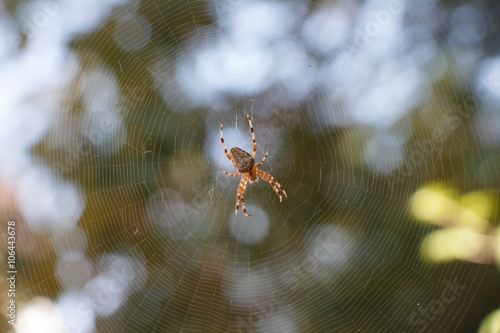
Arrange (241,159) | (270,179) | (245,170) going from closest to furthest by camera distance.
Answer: (241,159), (245,170), (270,179)

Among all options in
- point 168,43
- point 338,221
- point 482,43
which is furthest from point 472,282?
point 168,43

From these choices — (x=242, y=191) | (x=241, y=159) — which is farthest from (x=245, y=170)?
(x=242, y=191)

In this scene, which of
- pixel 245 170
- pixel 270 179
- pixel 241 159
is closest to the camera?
pixel 241 159

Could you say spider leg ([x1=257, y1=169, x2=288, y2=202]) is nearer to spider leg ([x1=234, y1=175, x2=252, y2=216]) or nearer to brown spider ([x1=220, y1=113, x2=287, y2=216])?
brown spider ([x1=220, y1=113, x2=287, y2=216])

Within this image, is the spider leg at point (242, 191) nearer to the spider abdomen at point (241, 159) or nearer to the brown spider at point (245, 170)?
the brown spider at point (245, 170)

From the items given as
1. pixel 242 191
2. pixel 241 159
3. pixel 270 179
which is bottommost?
pixel 242 191

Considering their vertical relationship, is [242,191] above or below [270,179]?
below

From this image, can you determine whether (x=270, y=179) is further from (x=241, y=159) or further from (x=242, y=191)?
(x=241, y=159)
